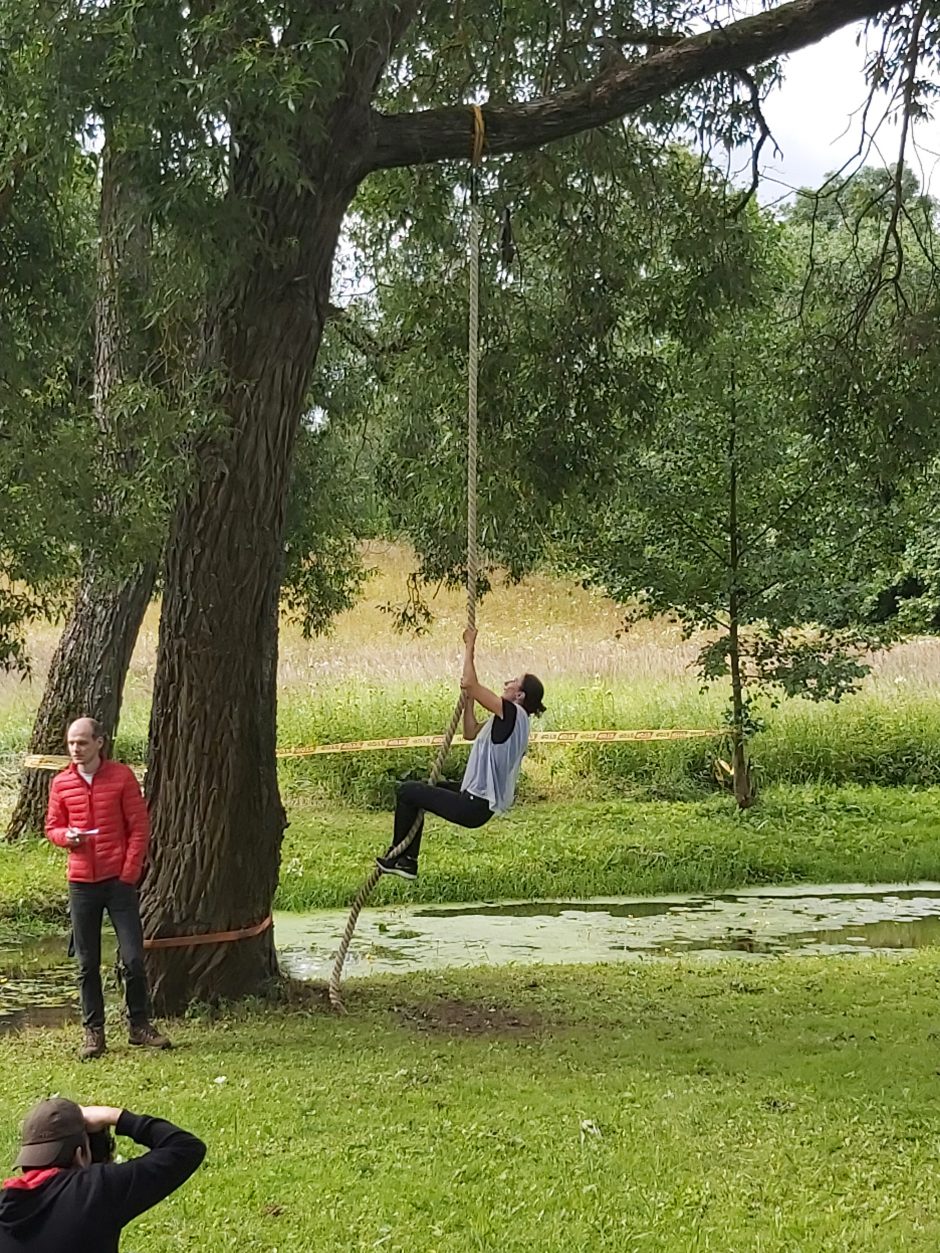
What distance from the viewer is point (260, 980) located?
22.3 feet

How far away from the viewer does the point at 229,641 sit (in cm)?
655

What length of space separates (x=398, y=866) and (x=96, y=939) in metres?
1.38

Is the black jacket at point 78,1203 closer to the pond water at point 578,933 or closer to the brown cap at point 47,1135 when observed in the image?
the brown cap at point 47,1135

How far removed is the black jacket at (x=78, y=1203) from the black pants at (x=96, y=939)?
3.43m

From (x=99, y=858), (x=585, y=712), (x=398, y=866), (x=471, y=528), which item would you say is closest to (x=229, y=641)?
(x=99, y=858)

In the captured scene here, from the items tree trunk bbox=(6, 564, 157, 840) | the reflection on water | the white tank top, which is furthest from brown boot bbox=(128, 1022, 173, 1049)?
tree trunk bbox=(6, 564, 157, 840)

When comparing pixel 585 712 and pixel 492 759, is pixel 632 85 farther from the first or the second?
pixel 585 712

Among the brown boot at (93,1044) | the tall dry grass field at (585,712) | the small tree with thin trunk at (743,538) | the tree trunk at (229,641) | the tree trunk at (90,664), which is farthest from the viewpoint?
the tall dry grass field at (585,712)

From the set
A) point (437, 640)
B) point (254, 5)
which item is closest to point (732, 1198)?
point (254, 5)

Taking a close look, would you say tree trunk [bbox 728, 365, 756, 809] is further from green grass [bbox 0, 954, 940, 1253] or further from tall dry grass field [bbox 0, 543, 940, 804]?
green grass [bbox 0, 954, 940, 1253]

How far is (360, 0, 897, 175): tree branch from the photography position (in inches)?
246

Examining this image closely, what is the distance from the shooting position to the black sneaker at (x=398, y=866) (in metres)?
6.16

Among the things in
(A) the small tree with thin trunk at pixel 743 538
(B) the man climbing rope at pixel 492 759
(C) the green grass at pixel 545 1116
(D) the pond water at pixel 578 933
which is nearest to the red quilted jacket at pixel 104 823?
(C) the green grass at pixel 545 1116

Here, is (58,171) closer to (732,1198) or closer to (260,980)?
(260,980)
